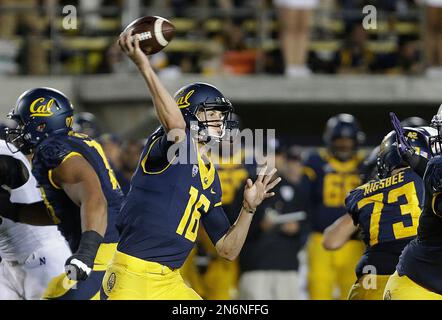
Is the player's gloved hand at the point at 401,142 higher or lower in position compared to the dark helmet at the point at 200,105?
lower

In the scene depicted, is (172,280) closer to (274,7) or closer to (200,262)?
(200,262)

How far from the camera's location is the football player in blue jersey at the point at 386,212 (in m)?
6.88

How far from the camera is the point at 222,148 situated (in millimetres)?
10977

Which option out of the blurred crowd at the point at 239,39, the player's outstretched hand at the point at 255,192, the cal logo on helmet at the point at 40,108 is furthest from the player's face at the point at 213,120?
the blurred crowd at the point at 239,39

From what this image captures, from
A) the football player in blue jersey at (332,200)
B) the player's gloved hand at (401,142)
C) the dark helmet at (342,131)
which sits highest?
the player's gloved hand at (401,142)

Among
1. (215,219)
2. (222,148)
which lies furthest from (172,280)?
(222,148)

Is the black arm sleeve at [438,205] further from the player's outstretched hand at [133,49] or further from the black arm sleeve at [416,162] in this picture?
the player's outstretched hand at [133,49]

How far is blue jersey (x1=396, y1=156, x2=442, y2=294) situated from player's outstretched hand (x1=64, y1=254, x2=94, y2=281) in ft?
5.99

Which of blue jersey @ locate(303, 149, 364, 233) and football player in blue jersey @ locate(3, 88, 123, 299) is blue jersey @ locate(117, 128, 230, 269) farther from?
blue jersey @ locate(303, 149, 364, 233)

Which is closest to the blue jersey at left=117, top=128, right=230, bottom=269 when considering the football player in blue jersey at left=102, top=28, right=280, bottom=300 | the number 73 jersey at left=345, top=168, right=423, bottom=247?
the football player in blue jersey at left=102, top=28, right=280, bottom=300

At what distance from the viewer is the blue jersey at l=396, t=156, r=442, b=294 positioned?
5863mm

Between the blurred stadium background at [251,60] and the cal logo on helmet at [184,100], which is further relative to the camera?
the blurred stadium background at [251,60]

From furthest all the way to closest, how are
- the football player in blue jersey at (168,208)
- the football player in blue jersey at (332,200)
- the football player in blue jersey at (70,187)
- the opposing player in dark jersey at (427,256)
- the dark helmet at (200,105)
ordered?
the football player in blue jersey at (332,200), the football player in blue jersey at (70,187), the dark helmet at (200,105), the football player in blue jersey at (168,208), the opposing player in dark jersey at (427,256)

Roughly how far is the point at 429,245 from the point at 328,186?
5.09m
